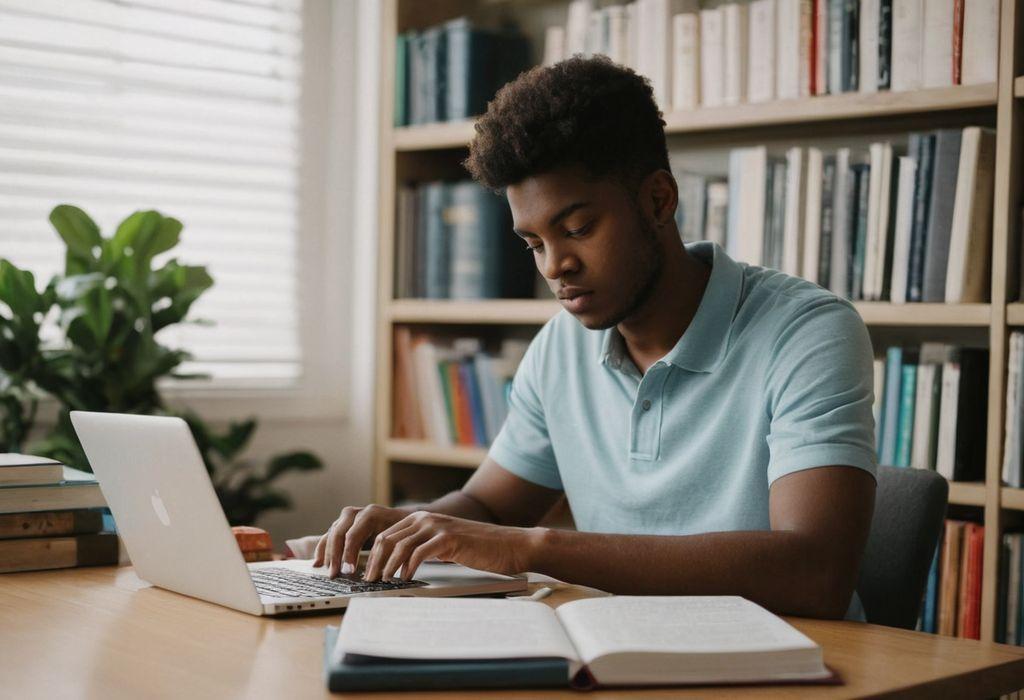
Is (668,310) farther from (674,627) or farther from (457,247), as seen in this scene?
(457,247)

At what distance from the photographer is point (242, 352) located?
10.0 feet

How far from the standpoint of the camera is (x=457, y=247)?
2.91m

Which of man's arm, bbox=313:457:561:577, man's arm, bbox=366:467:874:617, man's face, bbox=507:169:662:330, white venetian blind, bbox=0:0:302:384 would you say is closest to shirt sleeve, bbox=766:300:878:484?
man's arm, bbox=366:467:874:617

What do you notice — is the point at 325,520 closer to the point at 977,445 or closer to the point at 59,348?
the point at 59,348

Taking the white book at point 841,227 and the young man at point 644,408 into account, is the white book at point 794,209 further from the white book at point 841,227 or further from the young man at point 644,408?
the young man at point 644,408

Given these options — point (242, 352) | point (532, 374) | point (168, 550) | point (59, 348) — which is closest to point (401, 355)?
point (242, 352)

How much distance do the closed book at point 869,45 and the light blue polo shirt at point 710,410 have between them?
30.0 inches

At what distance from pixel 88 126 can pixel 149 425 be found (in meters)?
1.78

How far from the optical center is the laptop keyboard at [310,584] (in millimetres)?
1224

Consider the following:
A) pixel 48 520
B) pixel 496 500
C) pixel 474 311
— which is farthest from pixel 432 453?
pixel 48 520

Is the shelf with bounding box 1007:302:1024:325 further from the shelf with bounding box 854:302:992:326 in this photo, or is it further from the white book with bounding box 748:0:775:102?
the white book with bounding box 748:0:775:102

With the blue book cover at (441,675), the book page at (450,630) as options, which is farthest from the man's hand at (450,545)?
the blue book cover at (441,675)

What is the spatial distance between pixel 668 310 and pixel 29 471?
87cm

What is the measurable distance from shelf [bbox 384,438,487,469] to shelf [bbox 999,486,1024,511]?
1148 mm
